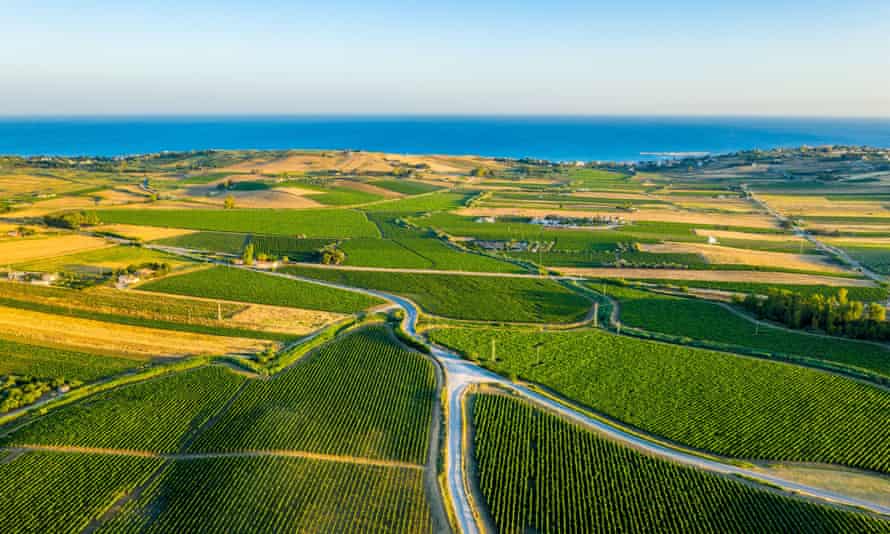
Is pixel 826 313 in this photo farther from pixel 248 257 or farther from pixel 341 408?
pixel 248 257

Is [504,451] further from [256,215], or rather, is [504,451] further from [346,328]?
[256,215]

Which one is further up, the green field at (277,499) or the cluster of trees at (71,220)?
the cluster of trees at (71,220)

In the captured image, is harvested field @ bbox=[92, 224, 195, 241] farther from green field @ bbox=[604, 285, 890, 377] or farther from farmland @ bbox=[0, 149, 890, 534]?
green field @ bbox=[604, 285, 890, 377]

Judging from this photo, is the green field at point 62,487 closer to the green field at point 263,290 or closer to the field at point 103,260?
the green field at point 263,290

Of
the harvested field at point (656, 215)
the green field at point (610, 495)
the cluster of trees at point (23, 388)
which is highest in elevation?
the harvested field at point (656, 215)

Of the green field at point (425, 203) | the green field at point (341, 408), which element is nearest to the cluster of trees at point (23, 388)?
the green field at point (341, 408)

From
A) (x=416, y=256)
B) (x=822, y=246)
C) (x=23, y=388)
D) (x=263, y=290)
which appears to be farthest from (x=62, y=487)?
(x=822, y=246)

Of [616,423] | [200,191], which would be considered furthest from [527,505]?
[200,191]
